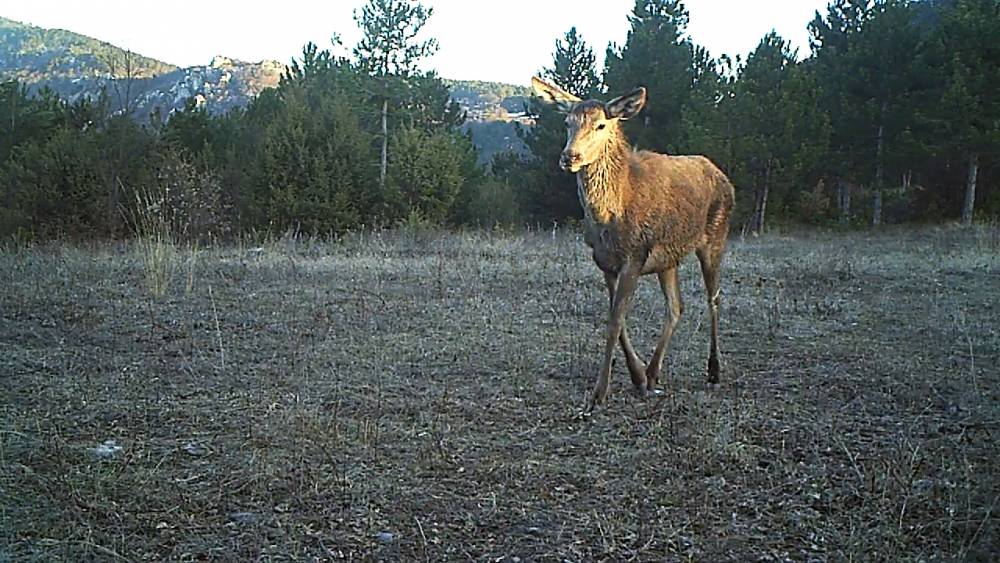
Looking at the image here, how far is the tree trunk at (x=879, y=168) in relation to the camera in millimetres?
30406

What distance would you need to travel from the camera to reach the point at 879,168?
1225 inches

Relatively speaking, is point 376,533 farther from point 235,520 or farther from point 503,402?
point 503,402

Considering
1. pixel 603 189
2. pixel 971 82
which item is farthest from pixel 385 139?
pixel 603 189

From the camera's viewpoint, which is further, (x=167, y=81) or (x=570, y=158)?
(x=167, y=81)

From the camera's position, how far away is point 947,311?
9.70 m

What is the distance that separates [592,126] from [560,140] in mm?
24761

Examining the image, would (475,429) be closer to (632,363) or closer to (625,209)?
(632,363)

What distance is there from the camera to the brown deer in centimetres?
633

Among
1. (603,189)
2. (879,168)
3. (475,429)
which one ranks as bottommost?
(475,429)

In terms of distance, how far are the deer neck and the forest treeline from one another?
15.1m

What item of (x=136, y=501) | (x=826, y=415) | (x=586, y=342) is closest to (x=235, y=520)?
(x=136, y=501)

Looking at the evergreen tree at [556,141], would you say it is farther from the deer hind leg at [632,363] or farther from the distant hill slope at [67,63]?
the deer hind leg at [632,363]

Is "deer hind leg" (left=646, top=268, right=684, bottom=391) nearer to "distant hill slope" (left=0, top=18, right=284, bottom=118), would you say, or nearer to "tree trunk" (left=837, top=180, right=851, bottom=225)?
"distant hill slope" (left=0, top=18, right=284, bottom=118)

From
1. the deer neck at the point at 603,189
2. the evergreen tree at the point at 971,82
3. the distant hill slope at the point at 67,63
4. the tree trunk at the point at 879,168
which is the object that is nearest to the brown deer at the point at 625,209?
the deer neck at the point at 603,189
